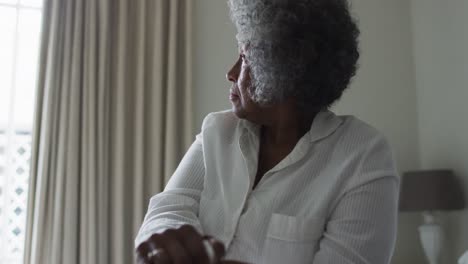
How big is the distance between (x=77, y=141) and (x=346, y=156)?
72.1 inches

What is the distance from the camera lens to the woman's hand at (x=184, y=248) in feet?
1.98

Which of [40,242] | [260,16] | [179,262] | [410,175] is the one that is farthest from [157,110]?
[179,262]

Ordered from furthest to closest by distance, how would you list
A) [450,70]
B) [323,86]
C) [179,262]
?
1. [450,70]
2. [323,86]
3. [179,262]

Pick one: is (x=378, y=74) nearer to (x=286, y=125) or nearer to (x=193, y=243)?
(x=286, y=125)

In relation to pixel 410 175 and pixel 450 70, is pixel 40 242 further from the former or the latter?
pixel 450 70

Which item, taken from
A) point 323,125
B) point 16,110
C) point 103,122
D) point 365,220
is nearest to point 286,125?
point 323,125

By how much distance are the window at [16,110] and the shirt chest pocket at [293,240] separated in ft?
6.60

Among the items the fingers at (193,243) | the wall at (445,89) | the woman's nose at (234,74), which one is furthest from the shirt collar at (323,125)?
the wall at (445,89)

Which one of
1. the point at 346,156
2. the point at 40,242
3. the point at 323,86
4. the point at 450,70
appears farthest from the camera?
the point at 450,70

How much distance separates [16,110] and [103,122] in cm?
51

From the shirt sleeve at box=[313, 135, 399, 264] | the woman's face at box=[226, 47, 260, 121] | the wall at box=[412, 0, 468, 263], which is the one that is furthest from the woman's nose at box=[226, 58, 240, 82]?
the wall at box=[412, 0, 468, 263]

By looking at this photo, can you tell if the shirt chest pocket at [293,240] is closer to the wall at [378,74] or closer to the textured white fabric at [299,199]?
the textured white fabric at [299,199]

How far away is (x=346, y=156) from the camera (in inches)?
40.3

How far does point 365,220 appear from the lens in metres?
0.94
